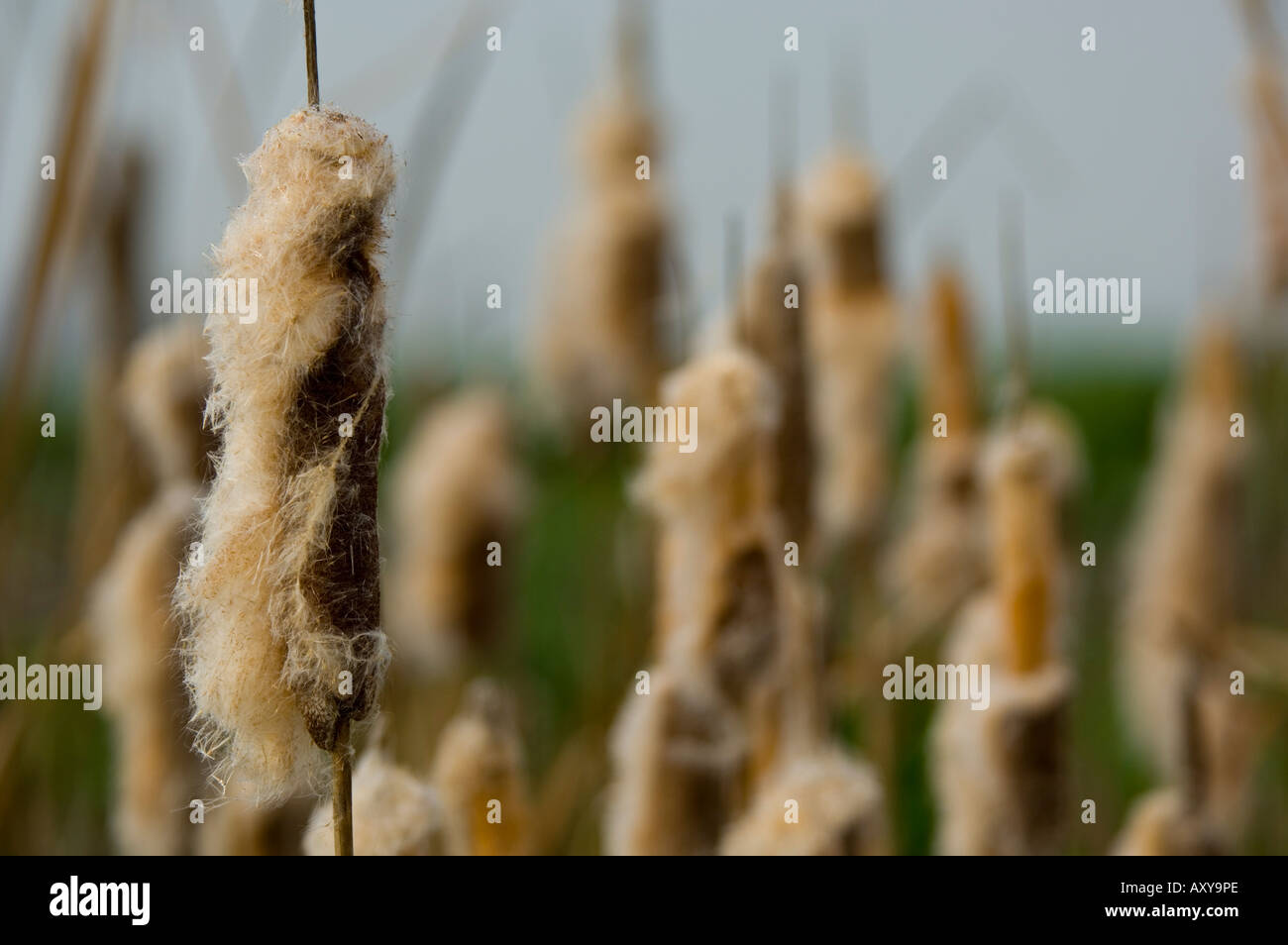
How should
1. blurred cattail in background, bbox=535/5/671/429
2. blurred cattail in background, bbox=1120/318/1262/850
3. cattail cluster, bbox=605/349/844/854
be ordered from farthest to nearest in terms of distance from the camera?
1. blurred cattail in background, bbox=535/5/671/429
2. blurred cattail in background, bbox=1120/318/1262/850
3. cattail cluster, bbox=605/349/844/854

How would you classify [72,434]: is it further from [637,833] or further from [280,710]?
[280,710]

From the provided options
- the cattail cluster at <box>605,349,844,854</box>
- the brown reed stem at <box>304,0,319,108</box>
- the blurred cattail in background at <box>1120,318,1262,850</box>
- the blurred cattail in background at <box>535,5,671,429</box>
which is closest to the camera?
the brown reed stem at <box>304,0,319,108</box>

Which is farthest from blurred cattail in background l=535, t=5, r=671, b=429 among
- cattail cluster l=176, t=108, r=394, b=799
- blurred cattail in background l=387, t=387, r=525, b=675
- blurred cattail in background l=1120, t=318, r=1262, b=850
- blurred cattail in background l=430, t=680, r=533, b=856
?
cattail cluster l=176, t=108, r=394, b=799

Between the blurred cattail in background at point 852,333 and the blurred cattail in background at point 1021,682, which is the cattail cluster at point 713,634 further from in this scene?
the blurred cattail in background at point 852,333

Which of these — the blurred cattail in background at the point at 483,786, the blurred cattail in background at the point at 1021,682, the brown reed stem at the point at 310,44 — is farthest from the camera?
the blurred cattail in background at the point at 1021,682

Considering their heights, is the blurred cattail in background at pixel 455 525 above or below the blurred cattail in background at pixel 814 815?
above

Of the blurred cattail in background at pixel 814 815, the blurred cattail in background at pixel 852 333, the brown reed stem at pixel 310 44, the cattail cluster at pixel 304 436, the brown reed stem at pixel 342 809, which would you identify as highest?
the blurred cattail in background at pixel 852 333

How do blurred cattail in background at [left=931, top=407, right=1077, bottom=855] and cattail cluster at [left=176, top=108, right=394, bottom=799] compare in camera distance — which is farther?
blurred cattail in background at [left=931, top=407, right=1077, bottom=855]

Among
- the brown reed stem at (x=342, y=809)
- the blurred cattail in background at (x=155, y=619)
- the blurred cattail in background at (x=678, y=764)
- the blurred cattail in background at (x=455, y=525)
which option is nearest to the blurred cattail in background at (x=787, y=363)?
the blurred cattail in background at (x=678, y=764)

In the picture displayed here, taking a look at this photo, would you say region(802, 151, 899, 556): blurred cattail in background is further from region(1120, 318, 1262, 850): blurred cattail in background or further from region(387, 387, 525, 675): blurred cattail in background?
region(387, 387, 525, 675): blurred cattail in background
